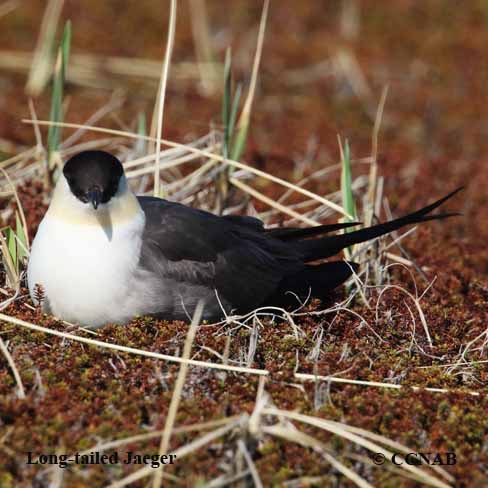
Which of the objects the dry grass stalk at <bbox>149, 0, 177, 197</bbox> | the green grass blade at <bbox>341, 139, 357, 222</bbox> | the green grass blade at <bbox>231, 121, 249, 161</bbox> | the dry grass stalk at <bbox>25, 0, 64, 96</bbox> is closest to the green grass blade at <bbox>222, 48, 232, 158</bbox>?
the green grass blade at <bbox>231, 121, 249, 161</bbox>

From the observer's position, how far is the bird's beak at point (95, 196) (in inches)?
150

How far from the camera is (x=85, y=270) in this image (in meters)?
3.83

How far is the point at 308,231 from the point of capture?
4582 mm

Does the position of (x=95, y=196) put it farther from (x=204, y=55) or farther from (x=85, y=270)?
(x=204, y=55)

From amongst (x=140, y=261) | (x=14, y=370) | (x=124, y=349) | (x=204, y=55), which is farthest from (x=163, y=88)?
(x=204, y=55)

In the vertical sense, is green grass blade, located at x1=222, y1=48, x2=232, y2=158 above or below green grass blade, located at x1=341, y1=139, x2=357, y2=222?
above

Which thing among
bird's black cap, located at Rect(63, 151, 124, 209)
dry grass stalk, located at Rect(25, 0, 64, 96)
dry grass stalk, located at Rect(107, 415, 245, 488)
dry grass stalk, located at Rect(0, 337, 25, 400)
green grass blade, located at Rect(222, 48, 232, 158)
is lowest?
dry grass stalk, located at Rect(107, 415, 245, 488)

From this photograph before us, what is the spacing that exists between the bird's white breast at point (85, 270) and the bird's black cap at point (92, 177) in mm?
132

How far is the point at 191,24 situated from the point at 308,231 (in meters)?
5.51

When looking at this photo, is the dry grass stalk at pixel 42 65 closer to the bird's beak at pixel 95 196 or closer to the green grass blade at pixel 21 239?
the green grass blade at pixel 21 239

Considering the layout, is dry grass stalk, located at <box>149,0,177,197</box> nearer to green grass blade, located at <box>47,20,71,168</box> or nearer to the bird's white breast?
green grass blade, located at <box>47,20,71,168</box>

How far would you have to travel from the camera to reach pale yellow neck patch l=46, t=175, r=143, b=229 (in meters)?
3.91

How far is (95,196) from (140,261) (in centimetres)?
36

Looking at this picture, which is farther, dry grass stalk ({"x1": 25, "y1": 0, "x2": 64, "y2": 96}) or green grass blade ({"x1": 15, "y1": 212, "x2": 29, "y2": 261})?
dry grass stalk ({"x1": 25, "y1": 0, "x2": 64, "y2": 96})
